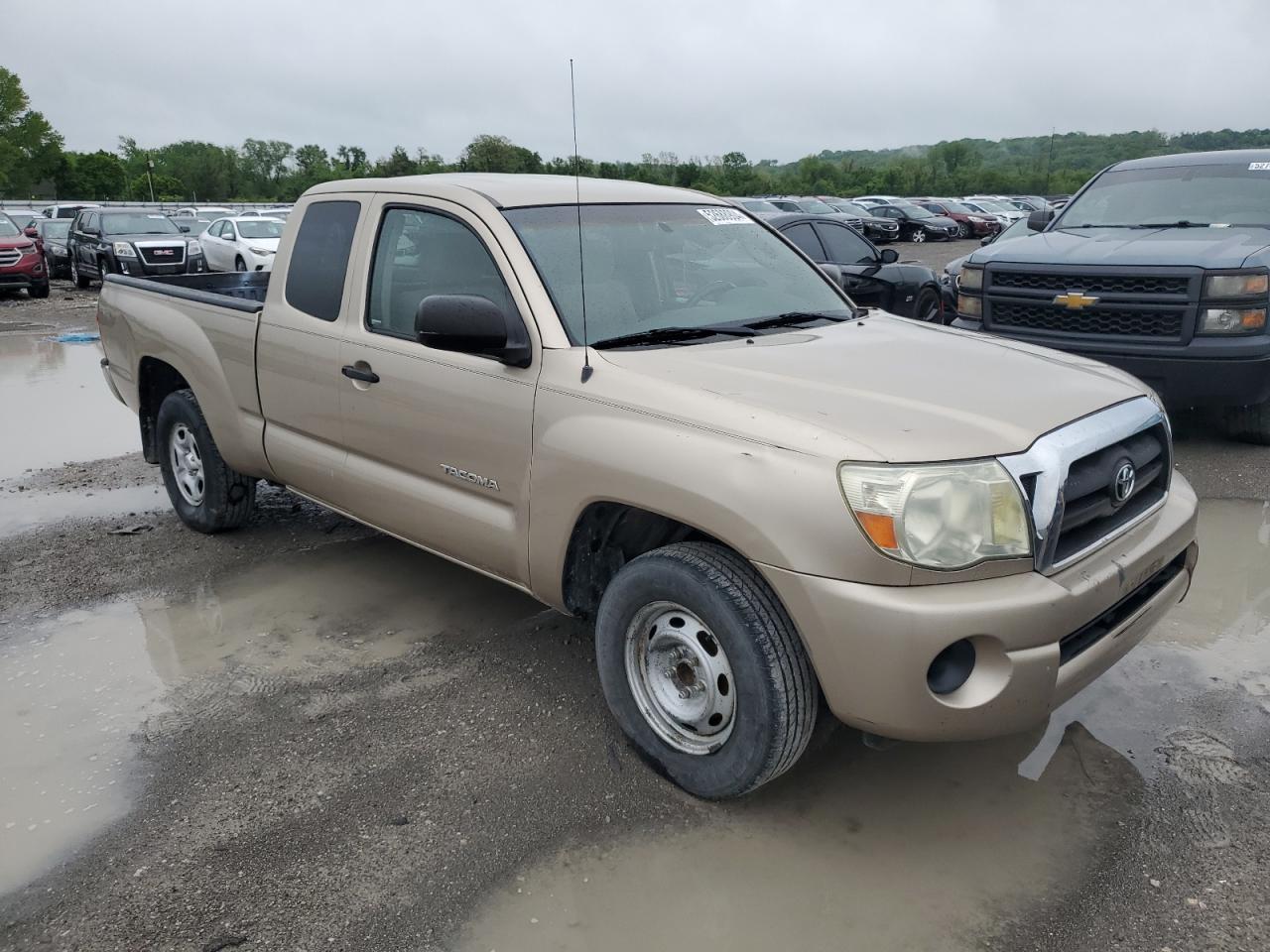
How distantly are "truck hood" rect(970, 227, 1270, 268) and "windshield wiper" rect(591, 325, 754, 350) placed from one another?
408cm

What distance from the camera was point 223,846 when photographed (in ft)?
9.71

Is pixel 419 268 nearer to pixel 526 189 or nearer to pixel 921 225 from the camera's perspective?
pixel 526 189

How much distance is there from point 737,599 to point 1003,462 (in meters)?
0.78

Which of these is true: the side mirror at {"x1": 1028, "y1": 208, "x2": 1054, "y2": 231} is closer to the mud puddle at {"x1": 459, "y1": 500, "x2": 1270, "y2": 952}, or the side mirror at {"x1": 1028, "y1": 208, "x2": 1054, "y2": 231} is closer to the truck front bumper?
the mud puddle at {"x1": 459, "y1": 500, "x2": 1270, "y2": 952}

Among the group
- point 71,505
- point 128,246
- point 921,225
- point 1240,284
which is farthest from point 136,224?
point 921,225

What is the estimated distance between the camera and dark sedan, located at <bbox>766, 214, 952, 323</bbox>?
9.31m

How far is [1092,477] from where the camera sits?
292 centimetres

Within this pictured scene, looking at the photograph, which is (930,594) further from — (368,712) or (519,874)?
(368,712)

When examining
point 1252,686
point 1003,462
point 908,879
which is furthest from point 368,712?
point 1252,686

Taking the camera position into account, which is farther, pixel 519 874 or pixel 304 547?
pixel 304 547

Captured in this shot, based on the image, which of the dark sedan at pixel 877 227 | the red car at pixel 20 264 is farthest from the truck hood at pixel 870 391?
the dark sedan at pixel 877 227

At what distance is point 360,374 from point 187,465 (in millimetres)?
2041

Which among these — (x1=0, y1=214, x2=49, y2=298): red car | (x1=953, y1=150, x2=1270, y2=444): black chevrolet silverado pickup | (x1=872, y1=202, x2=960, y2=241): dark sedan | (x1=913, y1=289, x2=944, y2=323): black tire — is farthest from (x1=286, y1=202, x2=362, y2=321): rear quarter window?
(x1=872, y1=202, x2=960, y2=241): dark sedan

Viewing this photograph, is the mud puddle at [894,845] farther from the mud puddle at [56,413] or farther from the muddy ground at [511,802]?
the mud puddle at [56,413]
